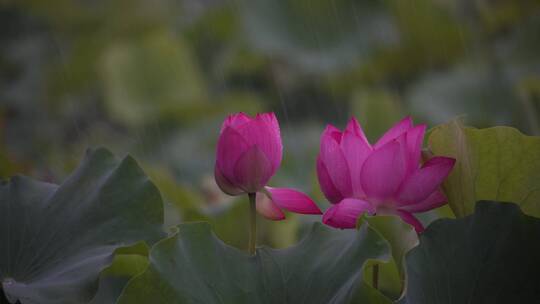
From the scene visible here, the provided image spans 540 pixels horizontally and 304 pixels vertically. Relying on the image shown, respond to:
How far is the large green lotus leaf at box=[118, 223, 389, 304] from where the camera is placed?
563mm

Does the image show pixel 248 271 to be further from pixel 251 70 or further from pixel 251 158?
pixel 251 70

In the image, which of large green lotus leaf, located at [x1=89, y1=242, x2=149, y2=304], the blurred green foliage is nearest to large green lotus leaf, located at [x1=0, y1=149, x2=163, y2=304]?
large green lotus leaf, located at [x1=89, y1=242, x2=149, y2=304]

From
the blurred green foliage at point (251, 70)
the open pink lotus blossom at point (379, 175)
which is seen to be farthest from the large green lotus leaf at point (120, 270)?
the blurred green foliage at point (251, 70)

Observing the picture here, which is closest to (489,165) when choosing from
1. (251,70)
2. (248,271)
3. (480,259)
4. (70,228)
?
(480,259)

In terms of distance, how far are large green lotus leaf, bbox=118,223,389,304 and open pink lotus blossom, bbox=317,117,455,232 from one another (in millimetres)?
24

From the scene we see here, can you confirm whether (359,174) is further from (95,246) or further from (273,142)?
(95,246)

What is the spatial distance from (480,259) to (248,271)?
16 cm

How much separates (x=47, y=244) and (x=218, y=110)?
6.88 feet

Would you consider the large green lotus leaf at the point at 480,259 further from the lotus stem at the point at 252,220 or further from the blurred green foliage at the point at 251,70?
the blurred green foliage at the point at 251,70

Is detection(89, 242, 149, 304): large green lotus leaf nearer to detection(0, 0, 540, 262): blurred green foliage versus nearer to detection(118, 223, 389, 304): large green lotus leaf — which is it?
detection(118, 223, 389, 304): large green lotus leaf

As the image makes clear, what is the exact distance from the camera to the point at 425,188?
1.89 ft

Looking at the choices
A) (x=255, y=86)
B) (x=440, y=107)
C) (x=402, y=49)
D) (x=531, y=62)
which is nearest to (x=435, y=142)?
(x=440, y=107)

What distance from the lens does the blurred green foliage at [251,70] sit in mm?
2391

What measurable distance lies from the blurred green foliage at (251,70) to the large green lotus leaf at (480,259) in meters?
1.15
